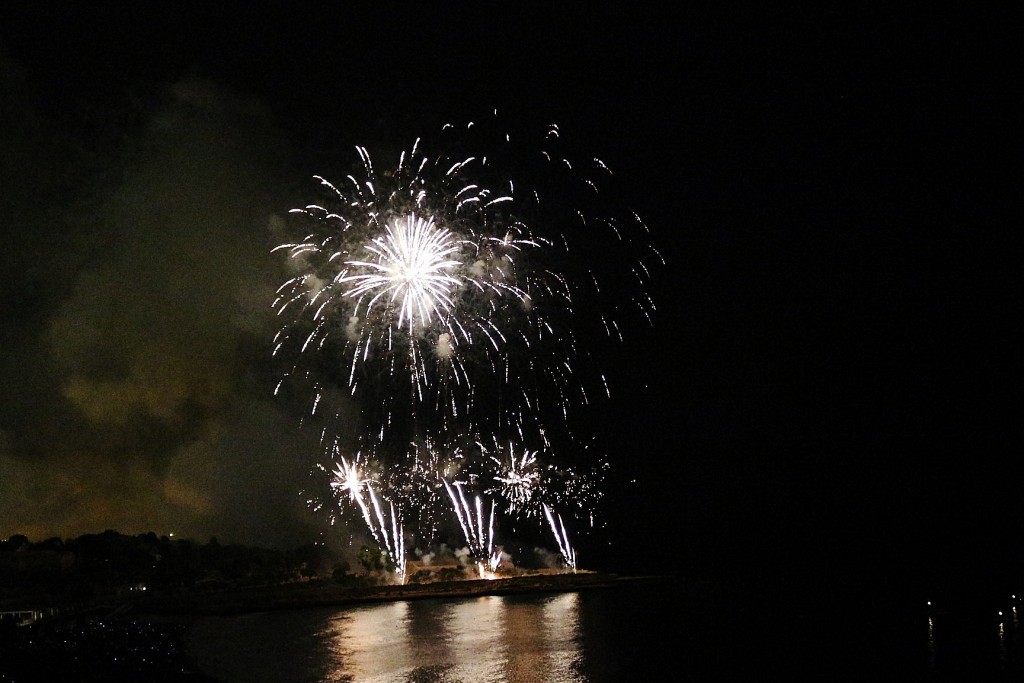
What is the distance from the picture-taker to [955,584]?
52.1m

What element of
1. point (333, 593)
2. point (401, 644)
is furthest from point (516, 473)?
point (401, 644)

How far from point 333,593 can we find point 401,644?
58.1ft

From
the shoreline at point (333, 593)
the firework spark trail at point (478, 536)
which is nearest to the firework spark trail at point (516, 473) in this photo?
the firework spark trail at point (478, 536)

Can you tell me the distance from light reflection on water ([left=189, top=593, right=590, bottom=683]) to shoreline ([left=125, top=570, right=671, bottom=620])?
258 cm

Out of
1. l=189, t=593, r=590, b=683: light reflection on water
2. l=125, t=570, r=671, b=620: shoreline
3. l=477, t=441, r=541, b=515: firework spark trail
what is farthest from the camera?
l=477, t=441, r=541, b=515: firework spark trail

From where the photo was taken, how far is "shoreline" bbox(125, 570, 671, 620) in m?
36.7

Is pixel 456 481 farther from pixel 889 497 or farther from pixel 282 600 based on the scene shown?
pixel 889 497

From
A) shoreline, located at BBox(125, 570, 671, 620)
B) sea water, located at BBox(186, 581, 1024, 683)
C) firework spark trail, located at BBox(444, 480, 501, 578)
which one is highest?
firework spark trail, located at BBox(444, 480, 501, 578)

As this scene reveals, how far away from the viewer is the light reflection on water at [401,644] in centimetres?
1897

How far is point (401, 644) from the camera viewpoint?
939 inches

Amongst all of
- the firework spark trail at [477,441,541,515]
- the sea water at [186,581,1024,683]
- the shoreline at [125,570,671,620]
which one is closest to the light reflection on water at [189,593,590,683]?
the sea water at [186,581,1024,683]

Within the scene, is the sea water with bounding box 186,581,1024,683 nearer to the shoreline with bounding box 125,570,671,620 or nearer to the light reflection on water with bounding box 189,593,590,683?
the light reflection on water with bounding box 189,593,590,683

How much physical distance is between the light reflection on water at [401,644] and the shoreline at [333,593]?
2.58 meters

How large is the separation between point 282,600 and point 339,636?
13.6m
